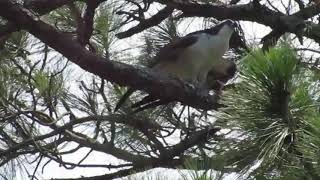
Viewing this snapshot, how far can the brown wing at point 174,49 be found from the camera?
265 centimetres

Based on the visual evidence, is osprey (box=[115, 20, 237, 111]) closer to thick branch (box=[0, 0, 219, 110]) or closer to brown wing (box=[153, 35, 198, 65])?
brown wing (box=[153, 35, 198, 65])

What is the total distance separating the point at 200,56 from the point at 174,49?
11 centimetres

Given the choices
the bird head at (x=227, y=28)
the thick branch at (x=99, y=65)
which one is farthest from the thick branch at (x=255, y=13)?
the thick branch at (x=99, y=65)

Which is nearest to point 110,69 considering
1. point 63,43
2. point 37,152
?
point 63,43

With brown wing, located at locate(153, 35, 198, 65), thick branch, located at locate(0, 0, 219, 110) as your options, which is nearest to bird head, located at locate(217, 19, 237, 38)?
brown wing, located at locate(153, 35, 198, 65)

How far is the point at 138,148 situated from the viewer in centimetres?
253

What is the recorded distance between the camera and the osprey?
104 inches

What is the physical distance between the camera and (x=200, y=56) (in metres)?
2.74

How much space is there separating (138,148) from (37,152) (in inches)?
13.3

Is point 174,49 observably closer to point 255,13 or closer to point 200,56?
point 200,56

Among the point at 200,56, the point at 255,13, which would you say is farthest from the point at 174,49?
the point at 255,13

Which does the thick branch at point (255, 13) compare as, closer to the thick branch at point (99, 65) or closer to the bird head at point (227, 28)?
the bird head at point (227, 28)

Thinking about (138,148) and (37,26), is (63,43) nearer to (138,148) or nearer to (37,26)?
(37,26)

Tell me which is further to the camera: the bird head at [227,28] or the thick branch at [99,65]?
the bird head at [227,28]
